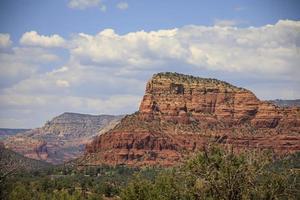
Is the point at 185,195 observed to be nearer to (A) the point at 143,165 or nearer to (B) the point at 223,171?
(B) the point at 223,171

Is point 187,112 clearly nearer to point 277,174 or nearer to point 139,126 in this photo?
point 139,126

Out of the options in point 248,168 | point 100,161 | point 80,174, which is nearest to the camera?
point 248,168

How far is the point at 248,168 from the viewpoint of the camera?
3562 cm

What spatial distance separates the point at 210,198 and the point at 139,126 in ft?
505

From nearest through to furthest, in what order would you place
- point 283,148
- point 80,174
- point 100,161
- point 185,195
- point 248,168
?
point 248,168 → point 185,195 → point 80,174 → point 283,148 → point 100,161

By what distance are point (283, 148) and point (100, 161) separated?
56142 millimetres

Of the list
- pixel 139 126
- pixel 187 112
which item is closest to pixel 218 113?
pixel 187 112

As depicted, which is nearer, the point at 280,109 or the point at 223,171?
the point at 223,171

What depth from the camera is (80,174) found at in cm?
15962

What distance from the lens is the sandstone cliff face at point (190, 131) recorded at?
179125 mm

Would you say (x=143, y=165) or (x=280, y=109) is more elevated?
(x=280, y=109)

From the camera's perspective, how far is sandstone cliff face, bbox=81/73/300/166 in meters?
179

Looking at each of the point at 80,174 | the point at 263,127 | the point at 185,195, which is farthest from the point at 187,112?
the point at 185,195

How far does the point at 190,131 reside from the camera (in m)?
188
